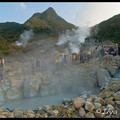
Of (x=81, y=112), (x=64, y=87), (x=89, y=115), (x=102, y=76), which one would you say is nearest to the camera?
(x=89, y=115)

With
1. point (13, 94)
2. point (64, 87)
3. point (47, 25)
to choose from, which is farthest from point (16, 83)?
point (47, 25)

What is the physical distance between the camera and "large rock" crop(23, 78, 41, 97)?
8.27 meters

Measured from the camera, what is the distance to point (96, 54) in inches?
456

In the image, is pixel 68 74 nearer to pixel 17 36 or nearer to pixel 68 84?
pixel 68 84

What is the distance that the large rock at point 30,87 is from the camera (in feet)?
27.1

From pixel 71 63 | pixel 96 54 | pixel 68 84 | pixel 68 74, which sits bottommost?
pixel 68 84

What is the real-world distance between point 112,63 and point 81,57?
10.4 ft

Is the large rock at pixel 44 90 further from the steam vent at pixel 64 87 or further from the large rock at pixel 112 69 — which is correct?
the large rock at pixel 112 69

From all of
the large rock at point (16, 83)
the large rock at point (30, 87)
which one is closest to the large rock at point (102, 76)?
the large rock at point (30, 87)

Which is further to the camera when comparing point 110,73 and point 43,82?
A: point 43,82

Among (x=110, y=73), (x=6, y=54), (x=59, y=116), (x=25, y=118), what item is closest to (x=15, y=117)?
(x=25, y=118)

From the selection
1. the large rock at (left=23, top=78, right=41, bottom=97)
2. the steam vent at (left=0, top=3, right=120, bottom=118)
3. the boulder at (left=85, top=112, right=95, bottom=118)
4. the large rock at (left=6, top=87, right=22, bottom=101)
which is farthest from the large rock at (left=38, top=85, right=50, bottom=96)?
the boulder at (left=85, top=112, right=95, bottom=118)

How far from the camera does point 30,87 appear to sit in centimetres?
827

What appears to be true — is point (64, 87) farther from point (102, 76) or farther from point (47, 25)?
point (47, 25)
